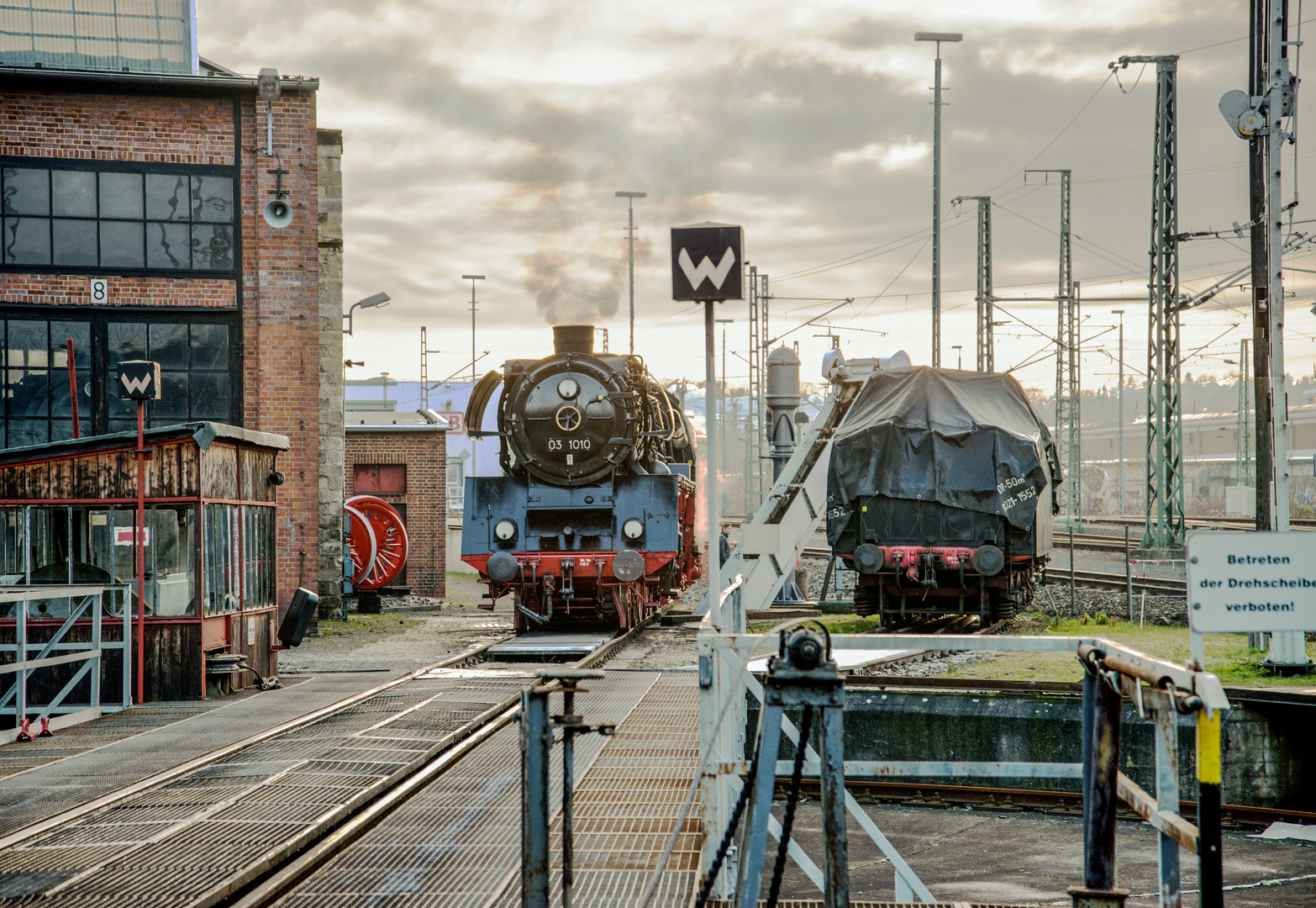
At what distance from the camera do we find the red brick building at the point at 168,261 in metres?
17.0

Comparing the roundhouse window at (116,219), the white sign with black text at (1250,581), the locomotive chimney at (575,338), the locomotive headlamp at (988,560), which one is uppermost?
the roundhouse window at (116,219)

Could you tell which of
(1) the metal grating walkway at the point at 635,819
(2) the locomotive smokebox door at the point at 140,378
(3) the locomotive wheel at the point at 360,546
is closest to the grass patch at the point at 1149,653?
(1) the metal grating walkway at the point at 635,819

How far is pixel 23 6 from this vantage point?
18875mm

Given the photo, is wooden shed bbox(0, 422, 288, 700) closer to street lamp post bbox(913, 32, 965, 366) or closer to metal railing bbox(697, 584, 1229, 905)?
metal railing bbox(697, 584, 1229, 905)

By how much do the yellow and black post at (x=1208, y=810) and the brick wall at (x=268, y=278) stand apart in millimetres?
15347

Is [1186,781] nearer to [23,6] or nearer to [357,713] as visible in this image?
[357,713]

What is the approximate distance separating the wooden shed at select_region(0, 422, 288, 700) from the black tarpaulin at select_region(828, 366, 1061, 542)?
807 cm

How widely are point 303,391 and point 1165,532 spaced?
1782cm

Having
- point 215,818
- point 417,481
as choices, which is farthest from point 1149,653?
point 417,481

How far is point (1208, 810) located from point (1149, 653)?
855 cm

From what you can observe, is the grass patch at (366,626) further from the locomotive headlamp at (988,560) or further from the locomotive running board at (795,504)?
the locomotive headlamp at (988,560)

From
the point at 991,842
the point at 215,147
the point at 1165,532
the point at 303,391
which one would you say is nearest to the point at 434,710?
the point at 991,842

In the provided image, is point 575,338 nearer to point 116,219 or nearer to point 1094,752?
point 116,219

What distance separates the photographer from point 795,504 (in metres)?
16.4
